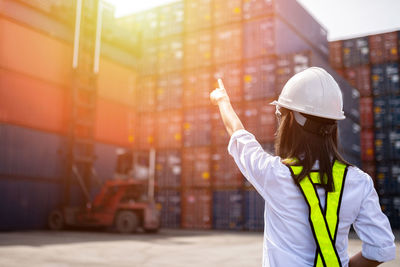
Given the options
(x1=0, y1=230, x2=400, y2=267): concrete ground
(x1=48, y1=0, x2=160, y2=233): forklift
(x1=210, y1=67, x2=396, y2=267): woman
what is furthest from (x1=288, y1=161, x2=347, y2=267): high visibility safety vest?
(x1=48, y1=0, x2=160, y2=233): forklift

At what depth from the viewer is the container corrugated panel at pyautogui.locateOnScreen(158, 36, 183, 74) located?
63.8 ft

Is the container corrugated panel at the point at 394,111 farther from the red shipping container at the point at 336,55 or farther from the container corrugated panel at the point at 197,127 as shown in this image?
the container corrugated panel at the point at 197,127

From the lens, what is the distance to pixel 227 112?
1.74 metres

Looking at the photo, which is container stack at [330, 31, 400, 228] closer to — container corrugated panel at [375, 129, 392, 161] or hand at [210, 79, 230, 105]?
container corrugated panel at [375, 129, 392, 161]

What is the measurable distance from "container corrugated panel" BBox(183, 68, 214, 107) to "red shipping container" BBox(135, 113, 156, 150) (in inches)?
72.6

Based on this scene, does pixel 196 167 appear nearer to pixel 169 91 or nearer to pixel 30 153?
pixel 169 91

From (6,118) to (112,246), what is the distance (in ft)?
24.4

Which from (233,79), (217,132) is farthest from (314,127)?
(233,79)

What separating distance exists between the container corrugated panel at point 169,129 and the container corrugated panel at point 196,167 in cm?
68

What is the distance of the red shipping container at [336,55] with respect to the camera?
2081 centimetres

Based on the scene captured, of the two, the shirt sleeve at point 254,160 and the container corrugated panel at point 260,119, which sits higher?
the container corrugated panel at point 260,119

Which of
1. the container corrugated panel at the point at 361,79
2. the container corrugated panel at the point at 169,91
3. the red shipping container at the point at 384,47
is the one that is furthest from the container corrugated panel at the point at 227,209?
the red shipping container at the point at 384,47

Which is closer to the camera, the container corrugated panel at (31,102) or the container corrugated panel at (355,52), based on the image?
the container corrugated panel at (31,102)

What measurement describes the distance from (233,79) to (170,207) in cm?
601
